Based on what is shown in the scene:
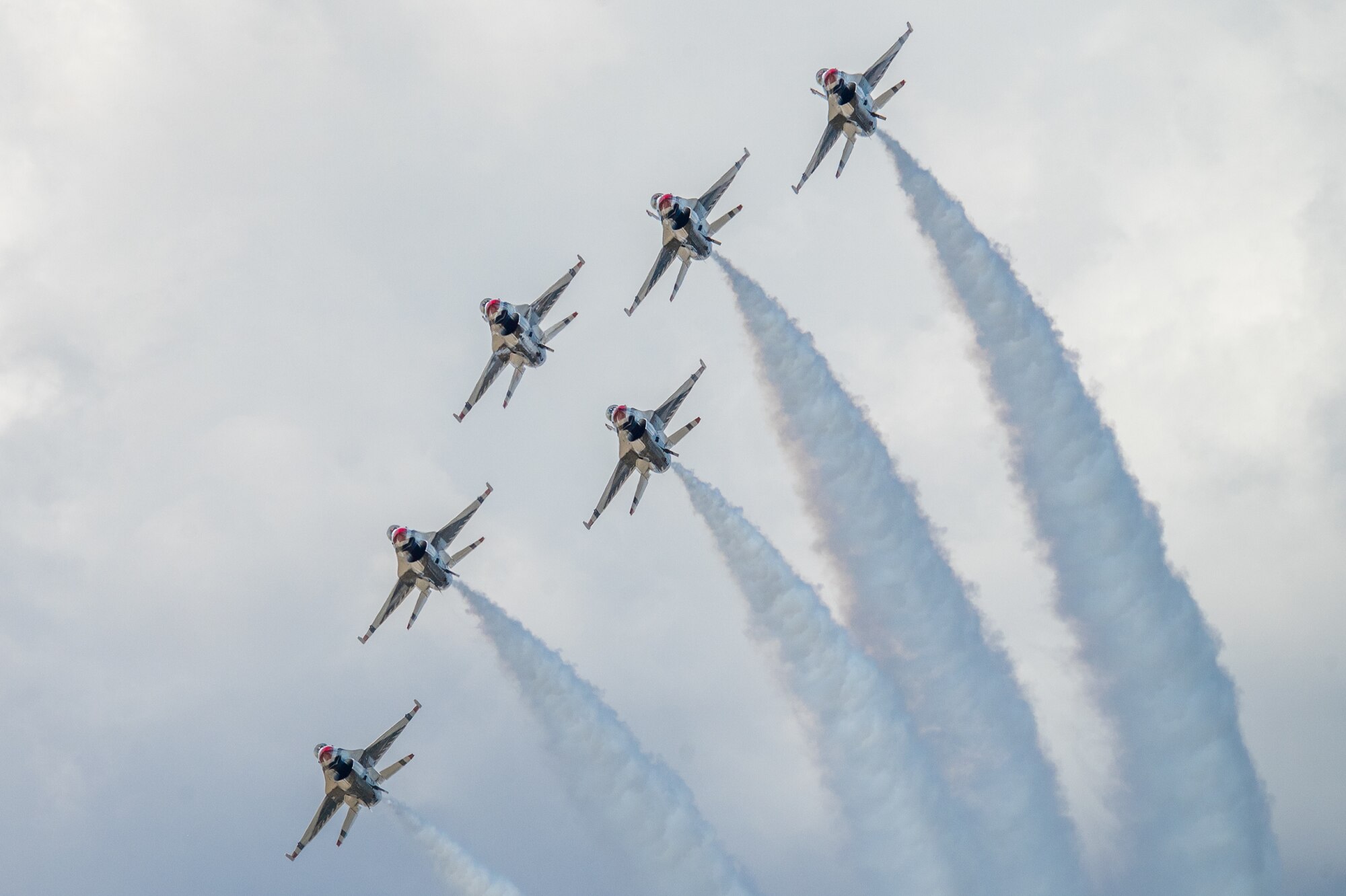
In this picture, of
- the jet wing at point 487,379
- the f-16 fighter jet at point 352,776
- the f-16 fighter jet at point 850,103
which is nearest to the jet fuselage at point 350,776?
the f-16 fighter jet at point 352,776

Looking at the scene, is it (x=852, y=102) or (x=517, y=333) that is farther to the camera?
(x=517, y=333)

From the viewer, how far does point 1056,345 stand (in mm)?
146750

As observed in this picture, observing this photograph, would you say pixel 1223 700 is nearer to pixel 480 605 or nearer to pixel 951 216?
pixel 951 216

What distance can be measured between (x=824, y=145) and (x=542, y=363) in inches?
889

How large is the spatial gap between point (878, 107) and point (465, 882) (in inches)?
2142

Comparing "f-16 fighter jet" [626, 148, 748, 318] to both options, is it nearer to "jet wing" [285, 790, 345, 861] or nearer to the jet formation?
the jet formation

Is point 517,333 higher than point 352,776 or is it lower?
higher

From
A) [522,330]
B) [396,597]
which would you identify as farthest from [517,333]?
[396,597]

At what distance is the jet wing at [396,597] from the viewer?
14438cm

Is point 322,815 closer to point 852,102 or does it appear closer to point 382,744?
point 382,744

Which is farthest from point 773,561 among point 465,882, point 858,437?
point 465,882

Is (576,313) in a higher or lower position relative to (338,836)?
higher

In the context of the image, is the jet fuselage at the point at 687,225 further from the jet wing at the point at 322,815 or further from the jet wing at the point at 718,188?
the jet wing at the point at 322,815

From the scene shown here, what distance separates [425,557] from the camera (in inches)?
5655
